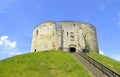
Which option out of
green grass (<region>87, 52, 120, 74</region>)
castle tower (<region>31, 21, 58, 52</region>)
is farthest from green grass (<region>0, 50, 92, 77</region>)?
castle tower (<region>31, 21, 58, 52</region>)

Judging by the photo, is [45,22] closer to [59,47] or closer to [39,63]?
[59,47]

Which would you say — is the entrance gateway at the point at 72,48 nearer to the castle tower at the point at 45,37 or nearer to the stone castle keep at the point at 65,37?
the stone castle keep at the point at 65,37

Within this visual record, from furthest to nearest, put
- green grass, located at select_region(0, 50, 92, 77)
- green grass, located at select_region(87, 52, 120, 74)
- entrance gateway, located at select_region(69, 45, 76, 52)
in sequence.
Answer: entrance gateway, located at select_region(69, 45, 76, 52)
green grass, located at select_region(87, 52, 120, 74)
green grass, located at select_region(0, 50, 92, 77)

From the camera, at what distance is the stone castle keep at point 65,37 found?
133ft

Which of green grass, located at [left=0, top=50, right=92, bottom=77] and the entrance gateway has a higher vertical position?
the entrance gateway

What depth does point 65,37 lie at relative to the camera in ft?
134

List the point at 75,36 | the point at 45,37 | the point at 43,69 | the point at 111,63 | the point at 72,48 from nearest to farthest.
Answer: the point at 43,69 < the point at 111,63 < the point at 72,48 < the point at 75,36 < the point at 45,37

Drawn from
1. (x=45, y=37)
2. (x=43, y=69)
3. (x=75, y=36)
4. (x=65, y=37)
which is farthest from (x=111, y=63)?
(x=45, y=37)

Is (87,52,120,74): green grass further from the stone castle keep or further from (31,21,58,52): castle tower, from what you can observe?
(31,21,58,52): castle tower

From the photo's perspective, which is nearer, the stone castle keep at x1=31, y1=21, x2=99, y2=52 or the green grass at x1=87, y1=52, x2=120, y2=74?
the green grass at x1=87, y1=52, x2=120, y2=74

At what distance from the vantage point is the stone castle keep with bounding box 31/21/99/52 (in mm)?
40438

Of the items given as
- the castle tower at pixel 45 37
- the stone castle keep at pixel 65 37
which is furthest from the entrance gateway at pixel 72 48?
the castle tower at pixel 45 37

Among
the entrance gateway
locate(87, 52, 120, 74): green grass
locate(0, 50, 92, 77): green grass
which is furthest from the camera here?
the entrance gateway

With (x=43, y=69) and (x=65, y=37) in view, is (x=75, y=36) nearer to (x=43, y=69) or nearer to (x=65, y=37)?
(x=65, y=37)
